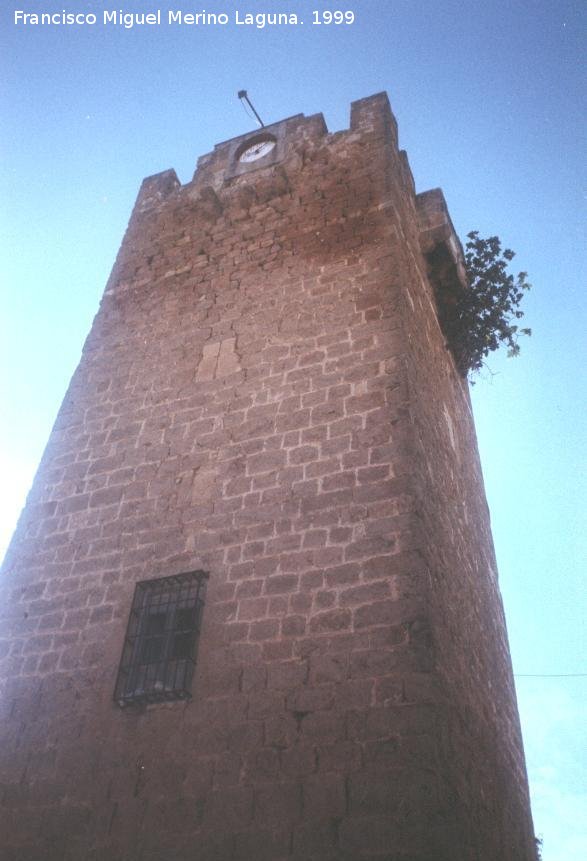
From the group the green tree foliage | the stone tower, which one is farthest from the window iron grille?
the green tree foliage

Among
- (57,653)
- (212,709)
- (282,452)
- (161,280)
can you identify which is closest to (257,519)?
(282,452)

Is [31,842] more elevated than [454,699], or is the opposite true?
[454,699]

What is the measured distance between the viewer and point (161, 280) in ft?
23.4

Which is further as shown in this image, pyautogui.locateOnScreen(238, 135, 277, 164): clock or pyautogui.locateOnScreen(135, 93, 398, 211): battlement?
pyautogui.locateOnScreen(238, 135, 277, 164): clock

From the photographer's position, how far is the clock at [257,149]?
8.09 metres

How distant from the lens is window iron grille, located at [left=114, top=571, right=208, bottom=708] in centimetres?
415

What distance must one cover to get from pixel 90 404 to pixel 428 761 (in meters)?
4.23

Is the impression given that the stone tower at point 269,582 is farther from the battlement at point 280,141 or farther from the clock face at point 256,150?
the clock face at point 256,150

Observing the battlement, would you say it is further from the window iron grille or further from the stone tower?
the window iron grille

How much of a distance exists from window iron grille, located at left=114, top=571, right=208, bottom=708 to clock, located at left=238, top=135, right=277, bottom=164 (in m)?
5.56

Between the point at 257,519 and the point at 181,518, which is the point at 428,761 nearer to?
the point at 257,519

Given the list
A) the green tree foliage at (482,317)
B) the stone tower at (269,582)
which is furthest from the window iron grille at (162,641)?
the green tree foliage at (482,317)

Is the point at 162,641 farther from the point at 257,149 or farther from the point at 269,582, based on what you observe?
the point at 257,149

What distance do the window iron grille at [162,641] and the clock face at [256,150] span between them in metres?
5.56
